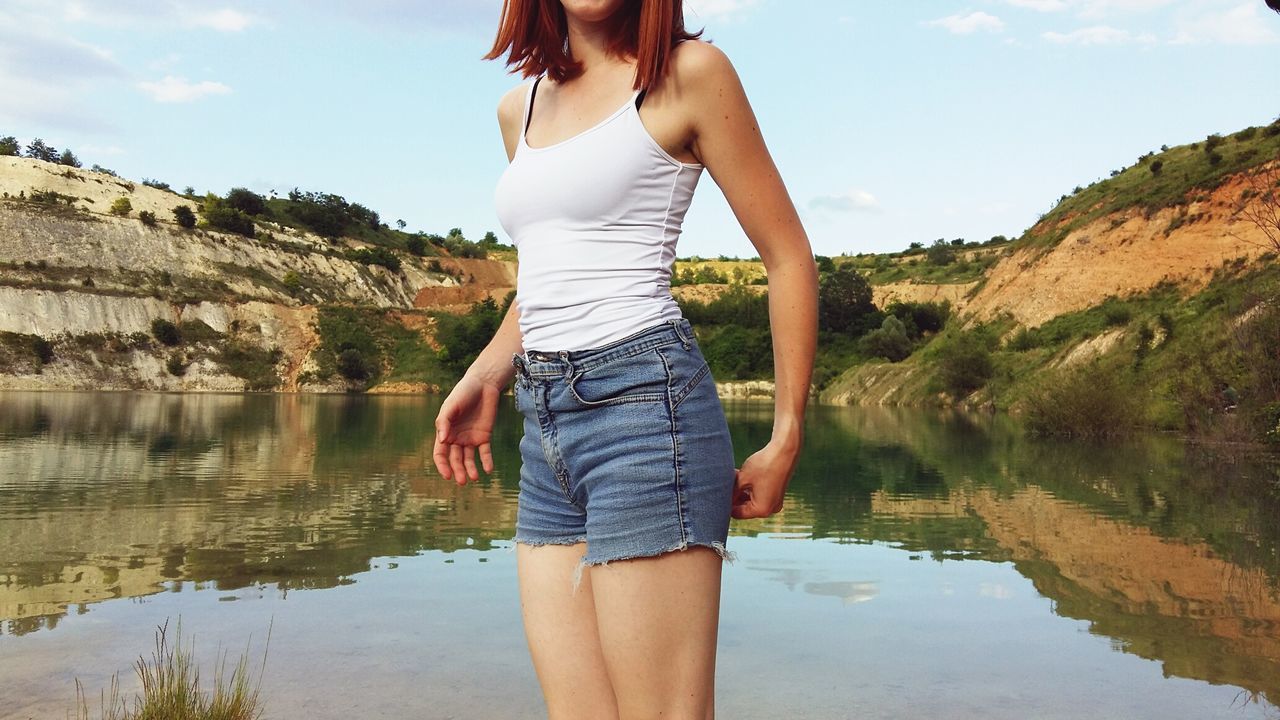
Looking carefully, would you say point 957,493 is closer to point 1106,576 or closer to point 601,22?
point 1106,576

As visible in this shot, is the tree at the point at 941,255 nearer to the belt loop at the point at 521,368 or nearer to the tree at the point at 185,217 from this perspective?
the tree at the point at 185,217

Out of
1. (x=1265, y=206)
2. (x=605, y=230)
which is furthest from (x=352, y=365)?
(x=605, y=230)

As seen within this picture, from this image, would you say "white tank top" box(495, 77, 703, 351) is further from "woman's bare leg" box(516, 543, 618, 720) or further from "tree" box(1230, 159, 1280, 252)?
"tree" box(1230, 159, 1280, 252)

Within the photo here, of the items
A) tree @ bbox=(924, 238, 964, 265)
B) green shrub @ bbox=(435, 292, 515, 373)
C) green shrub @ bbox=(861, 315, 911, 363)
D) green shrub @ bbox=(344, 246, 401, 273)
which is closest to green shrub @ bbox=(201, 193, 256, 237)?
green shrub @ bbox=(344, 246, 401, 273)

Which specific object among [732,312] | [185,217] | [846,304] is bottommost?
[846,304]

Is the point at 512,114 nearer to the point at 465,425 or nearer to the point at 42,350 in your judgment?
the point at 465,425

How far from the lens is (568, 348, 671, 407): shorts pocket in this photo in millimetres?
1664

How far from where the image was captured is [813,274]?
186 centimetres

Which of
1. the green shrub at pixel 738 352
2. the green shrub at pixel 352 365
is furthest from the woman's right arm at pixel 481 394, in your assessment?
the green shrub at pixel 352 365

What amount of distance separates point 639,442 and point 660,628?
282 mm

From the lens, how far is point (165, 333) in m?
55.9

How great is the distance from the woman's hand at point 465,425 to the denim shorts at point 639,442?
16.0 inches

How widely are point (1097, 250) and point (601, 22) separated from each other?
142ft

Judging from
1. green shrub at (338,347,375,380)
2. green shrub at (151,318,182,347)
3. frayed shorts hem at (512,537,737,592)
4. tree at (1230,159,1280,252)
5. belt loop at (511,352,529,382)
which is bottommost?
frayed shorts hem at (512,537,737,592)
